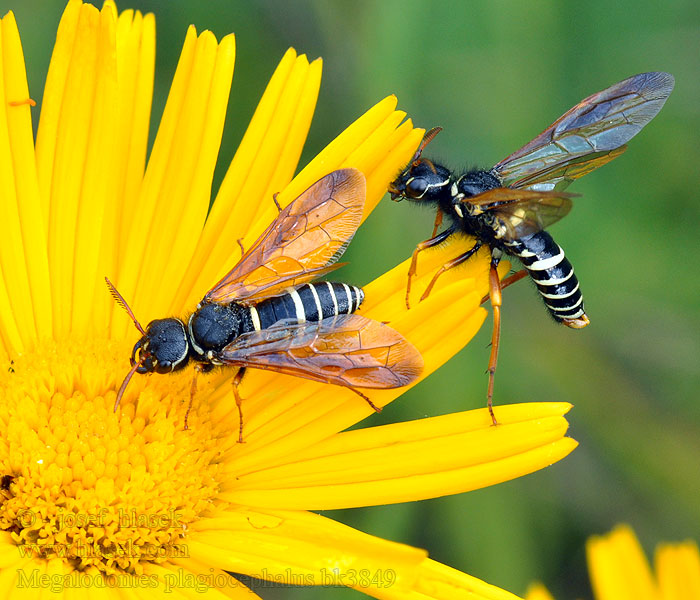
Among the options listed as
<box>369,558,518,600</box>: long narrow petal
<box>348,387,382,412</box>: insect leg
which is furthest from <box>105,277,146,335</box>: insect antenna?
<box>369,558,518,600</box>: long narrow petal

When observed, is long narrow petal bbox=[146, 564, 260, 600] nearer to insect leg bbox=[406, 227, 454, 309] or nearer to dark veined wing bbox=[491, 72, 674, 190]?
insect leg bbox=[406, 227, 454, 309]

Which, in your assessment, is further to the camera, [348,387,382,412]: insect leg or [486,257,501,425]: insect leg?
[486,257,501,425]: insect leg

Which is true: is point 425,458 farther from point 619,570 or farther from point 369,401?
point 619,570

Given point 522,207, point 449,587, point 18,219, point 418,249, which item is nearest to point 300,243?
point 418,249

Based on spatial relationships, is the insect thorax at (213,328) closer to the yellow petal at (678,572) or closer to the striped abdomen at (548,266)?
the striped abdomen at (548,266)

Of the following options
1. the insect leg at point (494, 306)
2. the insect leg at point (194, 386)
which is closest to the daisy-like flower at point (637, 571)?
the insect leg at point (494, 306)

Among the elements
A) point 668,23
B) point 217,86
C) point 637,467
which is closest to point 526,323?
point 637,467
